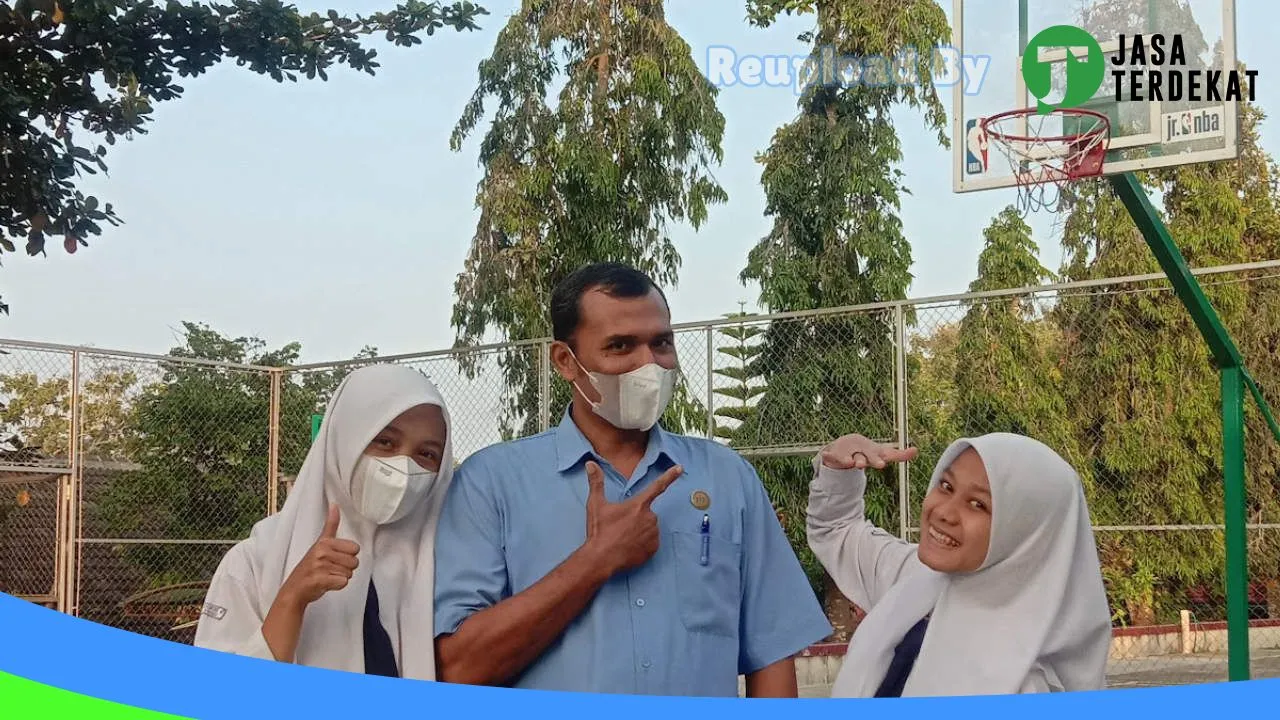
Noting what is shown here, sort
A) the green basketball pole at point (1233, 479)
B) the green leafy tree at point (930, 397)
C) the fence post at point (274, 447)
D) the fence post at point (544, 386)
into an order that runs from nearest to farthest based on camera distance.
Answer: the green basketball pole at point (1233, 479)
the green leafy tree at point (930, 397)
the fence post at point (544, 386)
the fence post at point (274, 447)

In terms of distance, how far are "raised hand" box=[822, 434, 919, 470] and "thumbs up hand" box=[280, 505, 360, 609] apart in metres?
0.53

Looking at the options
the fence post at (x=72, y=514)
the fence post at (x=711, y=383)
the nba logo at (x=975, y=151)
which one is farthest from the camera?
the fence post at (x=72, y=514)

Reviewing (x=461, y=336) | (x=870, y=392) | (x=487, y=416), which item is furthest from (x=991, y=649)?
(x=461, y=336)

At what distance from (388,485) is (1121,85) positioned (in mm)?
3199

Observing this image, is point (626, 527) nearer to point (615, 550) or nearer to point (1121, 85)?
point (615, 550)

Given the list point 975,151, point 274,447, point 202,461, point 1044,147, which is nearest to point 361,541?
point 1044,147

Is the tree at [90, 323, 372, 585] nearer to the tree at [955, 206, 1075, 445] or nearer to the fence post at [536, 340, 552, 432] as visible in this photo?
the fence post at [536, 340, 552, 432]

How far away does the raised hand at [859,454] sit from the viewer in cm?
165

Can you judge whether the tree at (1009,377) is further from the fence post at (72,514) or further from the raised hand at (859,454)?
the raised hand at (859,454)

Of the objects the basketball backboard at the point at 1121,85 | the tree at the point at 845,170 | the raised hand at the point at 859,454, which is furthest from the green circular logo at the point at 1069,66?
the raised hand at the point at 859,454

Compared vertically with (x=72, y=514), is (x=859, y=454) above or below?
above

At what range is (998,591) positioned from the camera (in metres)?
1.57

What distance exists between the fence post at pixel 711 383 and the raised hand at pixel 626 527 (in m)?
3.84

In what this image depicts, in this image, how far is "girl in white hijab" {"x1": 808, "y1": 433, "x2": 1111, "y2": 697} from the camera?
153 cm
